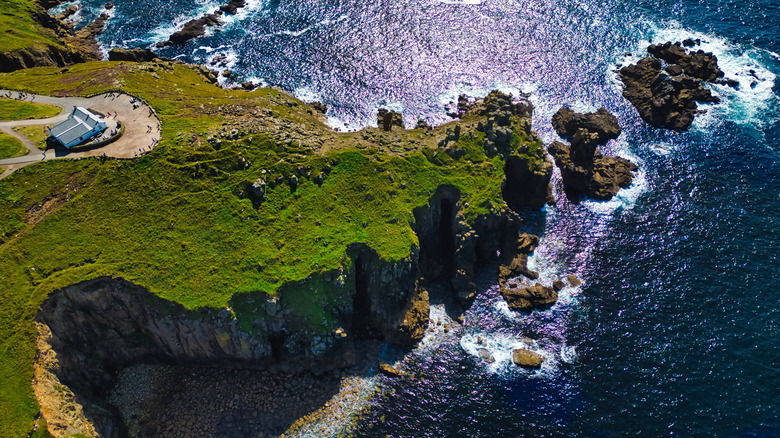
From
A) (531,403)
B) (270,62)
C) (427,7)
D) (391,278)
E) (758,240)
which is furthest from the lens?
(427,7)

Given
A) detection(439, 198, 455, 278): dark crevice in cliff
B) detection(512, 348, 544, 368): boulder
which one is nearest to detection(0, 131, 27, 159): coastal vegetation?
detection(439, 198, 455, 278): dark crevice in cliff

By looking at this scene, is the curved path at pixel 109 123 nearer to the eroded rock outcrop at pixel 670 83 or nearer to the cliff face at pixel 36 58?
the cliff face at pixel 36 58

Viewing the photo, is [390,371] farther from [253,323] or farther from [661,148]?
[661,148]

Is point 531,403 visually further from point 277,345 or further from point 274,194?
point 274,194

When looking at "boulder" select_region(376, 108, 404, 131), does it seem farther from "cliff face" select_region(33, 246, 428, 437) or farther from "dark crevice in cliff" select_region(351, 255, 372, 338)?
"cliff face" select_region(33, 246, 428, 437)

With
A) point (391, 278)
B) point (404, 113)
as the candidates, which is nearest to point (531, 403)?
point (391, 278)

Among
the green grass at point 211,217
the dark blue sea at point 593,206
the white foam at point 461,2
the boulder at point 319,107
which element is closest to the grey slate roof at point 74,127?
the green grass at point 211,217

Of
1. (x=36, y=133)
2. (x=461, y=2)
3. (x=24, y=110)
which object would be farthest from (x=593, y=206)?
(x=24, y=110)
